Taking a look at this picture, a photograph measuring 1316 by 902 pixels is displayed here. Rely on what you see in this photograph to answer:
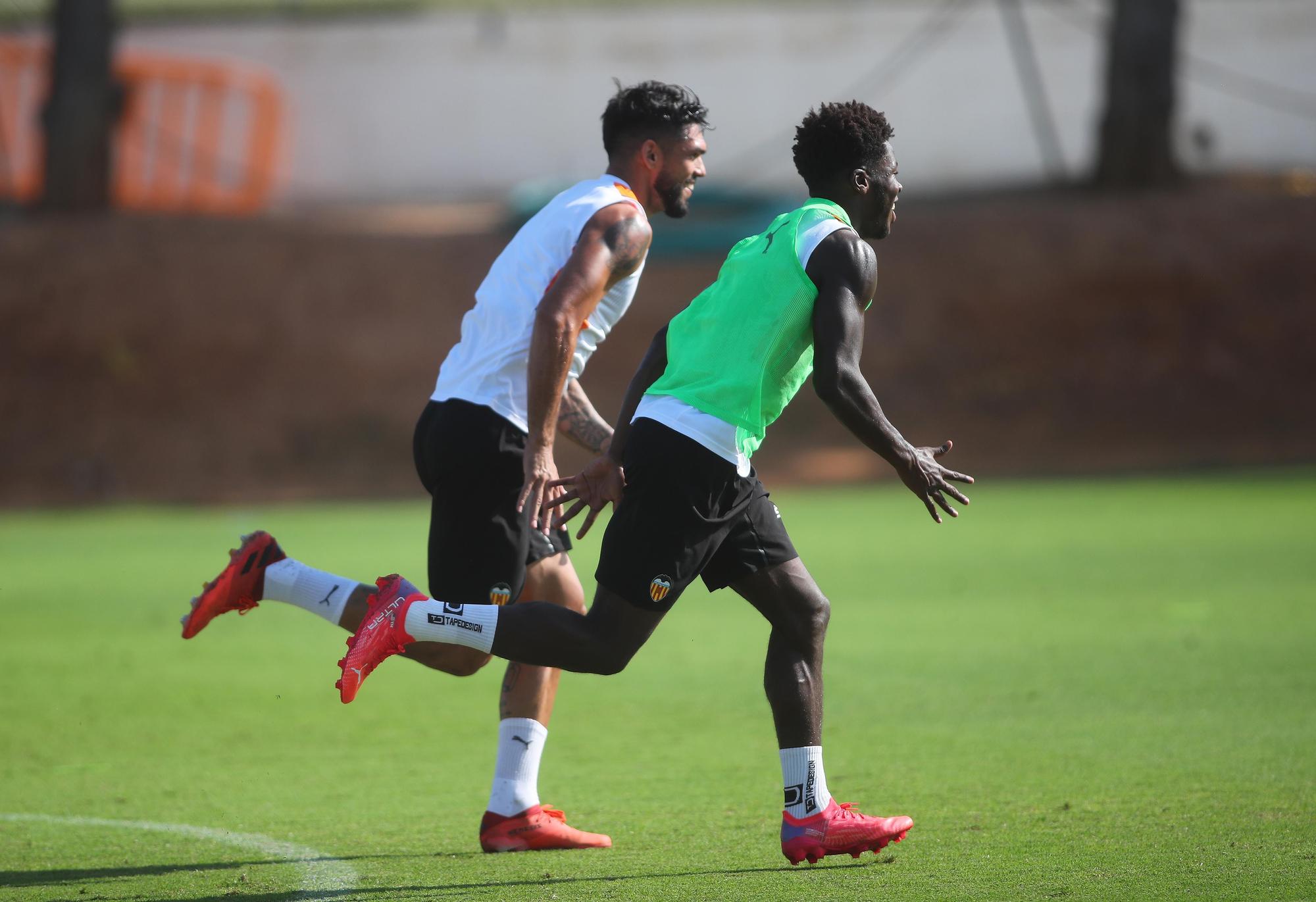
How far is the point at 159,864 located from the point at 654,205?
114 inches

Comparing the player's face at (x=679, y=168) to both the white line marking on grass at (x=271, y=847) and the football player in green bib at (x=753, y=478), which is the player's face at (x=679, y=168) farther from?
the white line marking on grass at (x=271, y=847)

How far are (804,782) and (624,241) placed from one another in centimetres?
192

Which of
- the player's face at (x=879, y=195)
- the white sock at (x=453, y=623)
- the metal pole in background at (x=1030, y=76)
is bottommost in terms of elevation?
the white sock at (x=453, y=623)

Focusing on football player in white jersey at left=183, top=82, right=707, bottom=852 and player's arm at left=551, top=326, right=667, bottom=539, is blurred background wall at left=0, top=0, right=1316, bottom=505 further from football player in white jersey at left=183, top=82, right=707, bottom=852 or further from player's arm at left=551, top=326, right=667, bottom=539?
player's arm at left=551, top=326, right=667, bottom=539

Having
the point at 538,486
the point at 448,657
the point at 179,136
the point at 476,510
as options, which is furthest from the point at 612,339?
the point at 538,486

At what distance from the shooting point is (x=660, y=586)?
4.97 metres

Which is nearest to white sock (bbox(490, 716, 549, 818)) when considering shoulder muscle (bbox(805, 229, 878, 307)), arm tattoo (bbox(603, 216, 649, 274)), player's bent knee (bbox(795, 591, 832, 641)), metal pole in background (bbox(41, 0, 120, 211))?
player's bent knee (bbox(795, 591, 832, 641))

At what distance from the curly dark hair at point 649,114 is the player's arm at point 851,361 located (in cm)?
118

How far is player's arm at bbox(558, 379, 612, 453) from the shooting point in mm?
6133

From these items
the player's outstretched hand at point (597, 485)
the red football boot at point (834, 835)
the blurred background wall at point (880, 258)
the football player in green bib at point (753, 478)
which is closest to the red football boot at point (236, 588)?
the football player in green bib at point (753, 478)

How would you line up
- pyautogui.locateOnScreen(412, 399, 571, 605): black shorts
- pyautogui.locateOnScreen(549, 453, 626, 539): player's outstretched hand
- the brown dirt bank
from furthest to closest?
the brown dirt bank
pyautogui.locateOnScreen(412, 399, 571, 605): black shorts
pyautogui.locateOnScreen(549, 453, 626, 539): player's outstretched hand

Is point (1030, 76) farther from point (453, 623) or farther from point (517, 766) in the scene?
point (453, 623)

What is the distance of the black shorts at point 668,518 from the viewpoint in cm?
498

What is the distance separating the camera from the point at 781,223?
17.0ft
